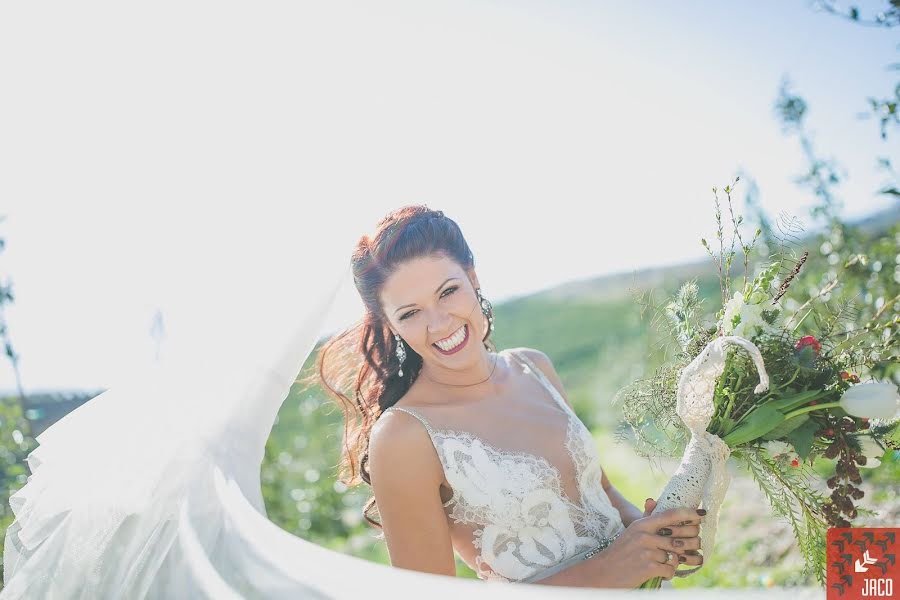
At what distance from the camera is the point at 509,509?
2.35m

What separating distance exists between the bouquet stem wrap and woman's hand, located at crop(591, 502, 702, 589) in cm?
4

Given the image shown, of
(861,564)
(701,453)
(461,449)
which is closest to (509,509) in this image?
(461,449)

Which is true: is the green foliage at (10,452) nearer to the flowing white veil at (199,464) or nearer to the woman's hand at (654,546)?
the flowing white veil at (199,464)

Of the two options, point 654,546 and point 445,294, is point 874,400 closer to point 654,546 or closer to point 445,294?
point 654,546

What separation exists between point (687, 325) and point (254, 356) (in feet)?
4.45

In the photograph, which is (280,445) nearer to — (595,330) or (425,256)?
(425,256)

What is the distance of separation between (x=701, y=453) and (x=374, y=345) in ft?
4.23

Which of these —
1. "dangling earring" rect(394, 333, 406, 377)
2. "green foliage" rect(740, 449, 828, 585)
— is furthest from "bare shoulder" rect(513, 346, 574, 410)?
"green foliage" rect(740, 449, 828, 585)

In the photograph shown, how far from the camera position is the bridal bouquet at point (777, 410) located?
1.90m

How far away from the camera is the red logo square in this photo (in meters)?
1.91

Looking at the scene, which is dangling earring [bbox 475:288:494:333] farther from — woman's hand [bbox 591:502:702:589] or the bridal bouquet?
→ woman's hand [bbox 591:502:702:589]

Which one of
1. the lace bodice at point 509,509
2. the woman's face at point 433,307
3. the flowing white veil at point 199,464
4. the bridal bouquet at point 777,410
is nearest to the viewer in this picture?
the flowing white veil at point 199,464

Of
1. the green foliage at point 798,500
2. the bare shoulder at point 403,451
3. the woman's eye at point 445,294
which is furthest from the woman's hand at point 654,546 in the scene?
the woman's eye at point 445,294

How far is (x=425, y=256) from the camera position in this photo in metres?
2.49
